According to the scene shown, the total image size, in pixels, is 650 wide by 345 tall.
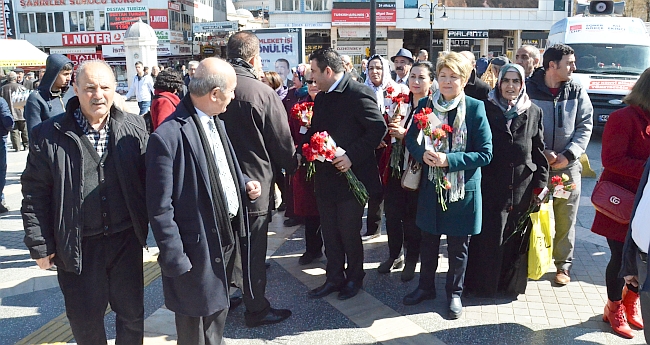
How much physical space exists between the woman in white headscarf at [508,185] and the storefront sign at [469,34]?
40.1 metres

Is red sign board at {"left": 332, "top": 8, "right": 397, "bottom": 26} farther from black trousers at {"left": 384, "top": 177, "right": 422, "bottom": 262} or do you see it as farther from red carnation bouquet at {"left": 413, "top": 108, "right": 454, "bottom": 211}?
red carnation bouquet at {"left": 413, "top": 108, "right": 454, "bottom": 211}

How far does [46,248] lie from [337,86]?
2252 mm

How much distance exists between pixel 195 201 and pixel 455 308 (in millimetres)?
2205

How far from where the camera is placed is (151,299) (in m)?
4.29

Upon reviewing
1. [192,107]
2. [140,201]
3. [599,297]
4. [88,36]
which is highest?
[88,36]

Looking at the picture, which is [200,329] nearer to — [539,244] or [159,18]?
[539,244]

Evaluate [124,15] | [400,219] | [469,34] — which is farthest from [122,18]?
[400,219]

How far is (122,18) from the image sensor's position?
46.3 metres

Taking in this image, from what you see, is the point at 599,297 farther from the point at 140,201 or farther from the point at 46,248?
the point at 46,248

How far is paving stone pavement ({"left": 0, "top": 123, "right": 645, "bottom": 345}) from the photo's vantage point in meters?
3.65

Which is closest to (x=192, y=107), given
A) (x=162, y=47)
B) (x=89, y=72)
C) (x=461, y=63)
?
(x=89, y=72)

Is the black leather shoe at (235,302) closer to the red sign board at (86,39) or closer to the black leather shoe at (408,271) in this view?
the black leather shoe at (408,271)

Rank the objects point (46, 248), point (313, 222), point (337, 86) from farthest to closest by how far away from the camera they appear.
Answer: point (313, 222) < point (337, 86) < point (46, 248)

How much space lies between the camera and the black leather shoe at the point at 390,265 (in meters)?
4.83
